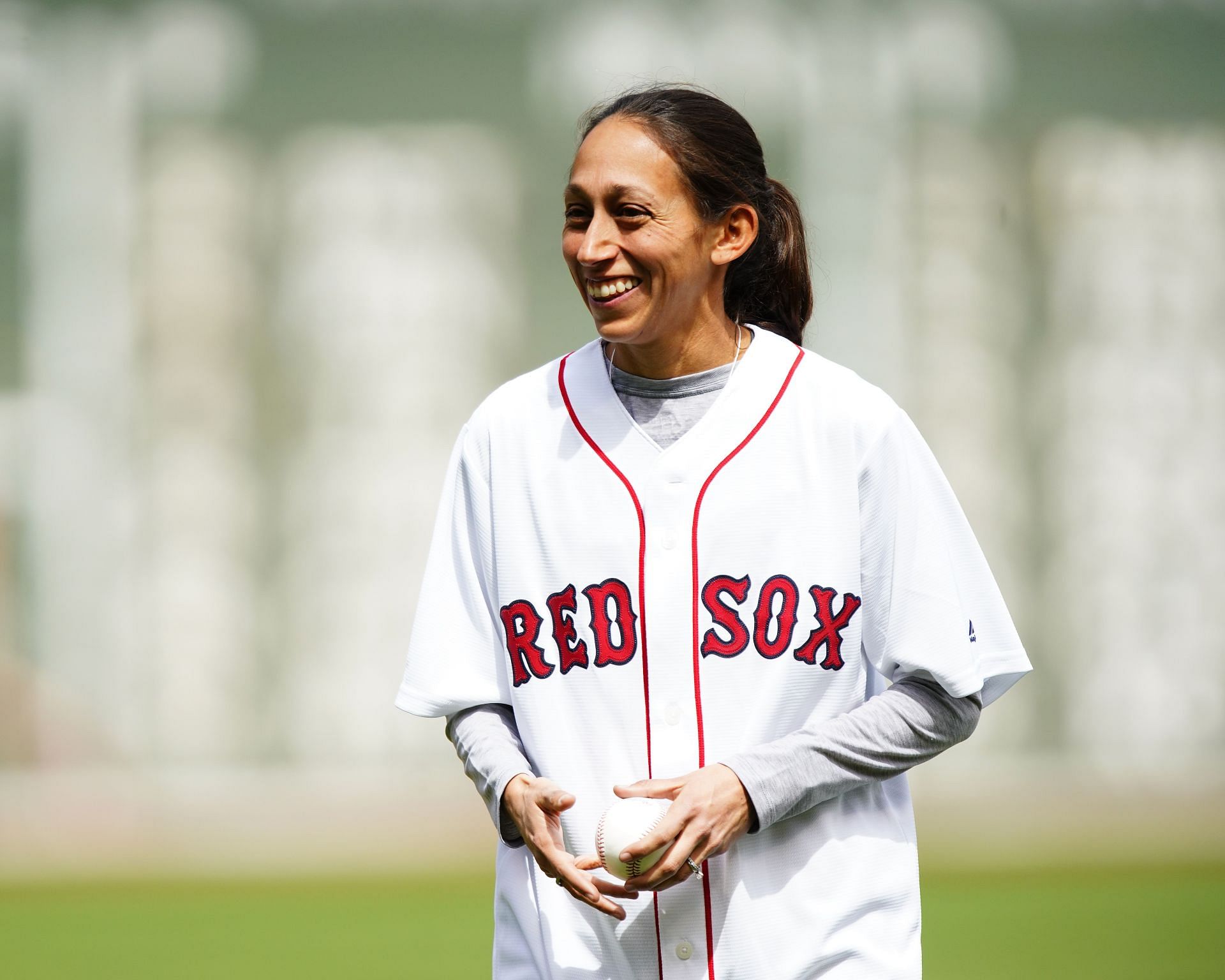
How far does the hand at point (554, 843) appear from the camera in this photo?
189cm

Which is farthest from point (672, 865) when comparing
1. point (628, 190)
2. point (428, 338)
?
point (428, 338)

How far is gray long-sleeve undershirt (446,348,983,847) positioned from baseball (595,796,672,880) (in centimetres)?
11

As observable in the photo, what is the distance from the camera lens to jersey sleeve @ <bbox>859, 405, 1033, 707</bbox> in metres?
2.00

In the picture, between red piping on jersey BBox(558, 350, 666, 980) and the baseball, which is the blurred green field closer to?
red piping on jersey BBox(558, 350, 666, 980)

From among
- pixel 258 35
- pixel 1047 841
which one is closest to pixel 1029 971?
pixel 1047 841

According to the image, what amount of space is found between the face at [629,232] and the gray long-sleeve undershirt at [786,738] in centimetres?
13

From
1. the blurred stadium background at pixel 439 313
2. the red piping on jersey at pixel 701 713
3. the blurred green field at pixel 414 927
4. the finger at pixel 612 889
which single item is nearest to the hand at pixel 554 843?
the finger at pixel 612 889

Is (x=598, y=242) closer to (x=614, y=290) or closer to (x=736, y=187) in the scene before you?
(x=614, y=290)

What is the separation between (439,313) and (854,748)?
19.7 ft

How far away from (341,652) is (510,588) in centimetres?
565

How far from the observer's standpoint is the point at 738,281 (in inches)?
91.4

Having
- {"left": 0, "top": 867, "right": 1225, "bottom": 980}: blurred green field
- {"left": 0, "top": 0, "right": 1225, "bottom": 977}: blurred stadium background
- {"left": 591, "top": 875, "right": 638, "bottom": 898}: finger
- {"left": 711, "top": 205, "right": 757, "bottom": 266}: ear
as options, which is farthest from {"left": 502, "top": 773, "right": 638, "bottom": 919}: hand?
{"left": 0, "top": 0, "right": 1225, "bottom": 977}: blurred stadium background

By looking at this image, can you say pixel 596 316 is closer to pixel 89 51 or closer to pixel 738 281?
pixel 738 281

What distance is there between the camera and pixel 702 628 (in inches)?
78.8
